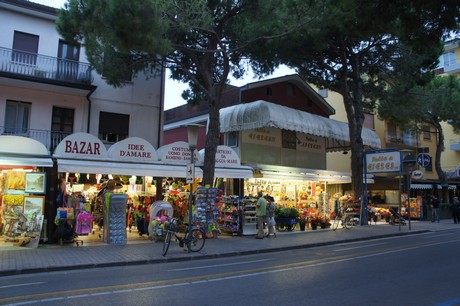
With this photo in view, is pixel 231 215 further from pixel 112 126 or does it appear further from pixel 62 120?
pixel 62 120

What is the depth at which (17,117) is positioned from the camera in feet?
56.0

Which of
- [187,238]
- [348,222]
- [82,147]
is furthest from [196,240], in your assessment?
[348,222]

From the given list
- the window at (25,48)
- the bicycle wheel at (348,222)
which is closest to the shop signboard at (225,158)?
the bicycle wheel at (348,222)

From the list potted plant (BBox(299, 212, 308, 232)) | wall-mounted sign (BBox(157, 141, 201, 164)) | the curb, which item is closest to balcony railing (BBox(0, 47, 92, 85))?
wall-mounted sign (BBox(157, 141, 201, 164))

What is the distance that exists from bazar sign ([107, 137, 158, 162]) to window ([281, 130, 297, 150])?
989 centimetres

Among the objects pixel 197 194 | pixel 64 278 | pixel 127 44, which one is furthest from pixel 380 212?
pixel 64 278

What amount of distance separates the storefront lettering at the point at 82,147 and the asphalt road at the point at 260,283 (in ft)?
20.7

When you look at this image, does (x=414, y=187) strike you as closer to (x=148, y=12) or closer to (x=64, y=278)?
(x=148, y=12)

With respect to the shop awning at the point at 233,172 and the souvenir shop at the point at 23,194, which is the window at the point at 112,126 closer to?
the souvenir shop at the point at 23,194

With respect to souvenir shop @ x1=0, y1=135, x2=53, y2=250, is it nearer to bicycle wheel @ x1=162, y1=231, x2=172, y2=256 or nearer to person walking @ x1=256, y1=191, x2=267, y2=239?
bicycle wheel @ x1=162, y1=231, x2=172, y2=256

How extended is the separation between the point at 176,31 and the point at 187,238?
8355mm

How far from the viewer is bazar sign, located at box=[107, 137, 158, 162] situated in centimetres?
1653

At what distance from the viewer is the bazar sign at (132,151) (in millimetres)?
16531

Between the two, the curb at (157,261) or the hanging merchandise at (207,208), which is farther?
the hanging merchandise at (207,208)
